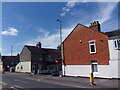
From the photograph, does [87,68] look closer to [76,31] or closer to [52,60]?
[76,31]

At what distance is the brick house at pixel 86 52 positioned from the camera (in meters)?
20.0

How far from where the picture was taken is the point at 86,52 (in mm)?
22375

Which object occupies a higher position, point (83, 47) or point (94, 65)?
point (83, 47)

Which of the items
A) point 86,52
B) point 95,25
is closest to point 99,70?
point 86,52

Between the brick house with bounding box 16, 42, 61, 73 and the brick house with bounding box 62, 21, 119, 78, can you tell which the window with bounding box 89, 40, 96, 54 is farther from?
the brick house with bounding box 16, 42, 61, 73

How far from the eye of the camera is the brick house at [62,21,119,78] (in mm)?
20036

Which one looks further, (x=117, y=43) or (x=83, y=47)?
(x=83, y=47)

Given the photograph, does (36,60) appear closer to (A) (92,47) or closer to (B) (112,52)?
(A) (92,47)

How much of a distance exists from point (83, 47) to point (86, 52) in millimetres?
979

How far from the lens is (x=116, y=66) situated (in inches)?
728

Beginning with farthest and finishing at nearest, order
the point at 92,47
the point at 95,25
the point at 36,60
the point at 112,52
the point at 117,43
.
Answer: the point at 36,60 → the point at 95,25 → the point at 92,47 → the point at 112,52 → the point at 117,43

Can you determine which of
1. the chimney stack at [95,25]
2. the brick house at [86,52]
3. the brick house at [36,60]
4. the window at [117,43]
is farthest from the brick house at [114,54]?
the brick house at [36,60]

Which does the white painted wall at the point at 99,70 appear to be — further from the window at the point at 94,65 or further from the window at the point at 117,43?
the window at the point at 117,43

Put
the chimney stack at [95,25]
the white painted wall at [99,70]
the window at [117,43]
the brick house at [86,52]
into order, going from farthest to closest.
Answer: the chimney stack at [95,25] < the brick house at [86,52] < the white painted wall at [99,70] < the window at [117,43]
